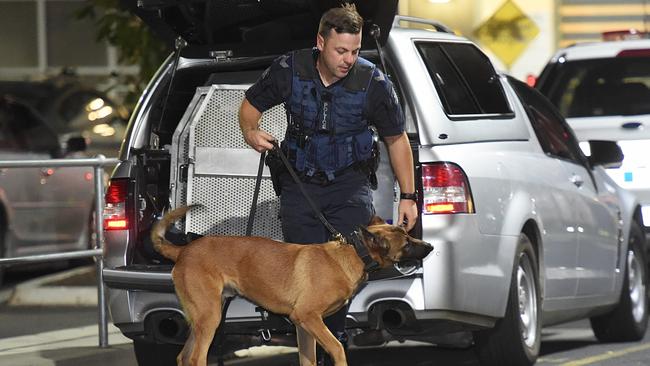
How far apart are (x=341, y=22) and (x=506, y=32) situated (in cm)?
1077

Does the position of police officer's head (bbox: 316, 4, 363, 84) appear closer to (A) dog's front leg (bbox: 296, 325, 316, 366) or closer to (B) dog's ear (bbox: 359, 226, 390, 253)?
(B) dog's ear (bbox: 359, 226, 390, 253)

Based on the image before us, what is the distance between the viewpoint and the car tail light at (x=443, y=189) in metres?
7.66

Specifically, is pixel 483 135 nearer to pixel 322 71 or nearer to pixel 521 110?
pixel 521 110

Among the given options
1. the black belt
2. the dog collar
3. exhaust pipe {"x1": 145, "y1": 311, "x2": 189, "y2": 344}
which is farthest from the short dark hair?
exhaust pipe {"x1": 145, "y1": 311, "x2": 189, "y2": 344}

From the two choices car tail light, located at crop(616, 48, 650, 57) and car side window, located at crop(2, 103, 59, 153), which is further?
car side window, located at crop(2, 103, 59, 153)

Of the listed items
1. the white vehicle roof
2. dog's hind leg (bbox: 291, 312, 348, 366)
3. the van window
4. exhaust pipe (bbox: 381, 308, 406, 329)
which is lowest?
exhaust pipe (bbox: 381, 308, 406, 329)

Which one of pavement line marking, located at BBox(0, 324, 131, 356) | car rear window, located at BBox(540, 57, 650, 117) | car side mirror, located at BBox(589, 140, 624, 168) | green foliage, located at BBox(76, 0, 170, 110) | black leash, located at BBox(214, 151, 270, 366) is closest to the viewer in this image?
black leash, located at BBox(214, 151, 270, 366)

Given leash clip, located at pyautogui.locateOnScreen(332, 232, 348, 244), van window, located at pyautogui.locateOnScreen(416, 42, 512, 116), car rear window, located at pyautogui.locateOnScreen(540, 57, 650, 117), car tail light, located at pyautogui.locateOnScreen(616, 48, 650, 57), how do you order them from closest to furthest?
leash clip, located at pyautogui.locateOnScreen(332, 232, 348, 244) → van window, located at pyautogui.locateOnScreen(416, 42, 512, 116) → car rear window, located at pyautogui.locateOnScreen(540, 57, 650, 117) → car tail light, located at pyautogui.locateOnScreen(616, 48, 650, 57)

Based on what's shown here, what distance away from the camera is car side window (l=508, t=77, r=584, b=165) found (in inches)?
365

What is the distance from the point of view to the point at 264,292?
717cm

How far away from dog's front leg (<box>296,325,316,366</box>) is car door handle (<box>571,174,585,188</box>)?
8.59ft

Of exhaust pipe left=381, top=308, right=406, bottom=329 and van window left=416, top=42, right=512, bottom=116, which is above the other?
van window left=416, top=42, right=512, bottom=116

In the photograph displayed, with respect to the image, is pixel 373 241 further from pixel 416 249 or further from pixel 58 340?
pixel 58 340

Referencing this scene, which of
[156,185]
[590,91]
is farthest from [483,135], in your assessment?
[590,91]
